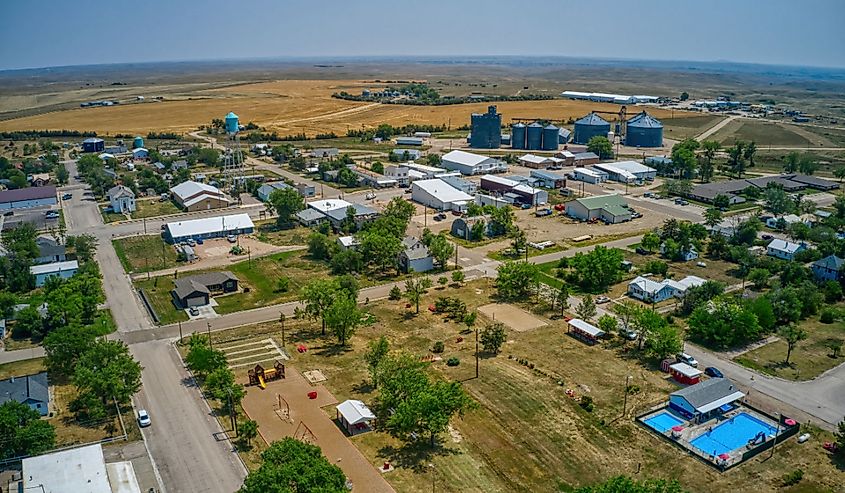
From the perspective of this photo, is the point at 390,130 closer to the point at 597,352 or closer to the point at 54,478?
the point at 597,352

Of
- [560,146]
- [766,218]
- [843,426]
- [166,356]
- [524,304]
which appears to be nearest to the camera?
[843,426]

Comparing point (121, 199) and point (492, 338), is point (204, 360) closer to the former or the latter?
point (492, 338)

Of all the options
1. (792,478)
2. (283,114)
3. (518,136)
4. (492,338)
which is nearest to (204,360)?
(492,338)

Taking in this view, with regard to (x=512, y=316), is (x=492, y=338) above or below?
above

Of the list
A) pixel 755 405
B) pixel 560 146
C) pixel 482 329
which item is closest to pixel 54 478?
pixel 482 329

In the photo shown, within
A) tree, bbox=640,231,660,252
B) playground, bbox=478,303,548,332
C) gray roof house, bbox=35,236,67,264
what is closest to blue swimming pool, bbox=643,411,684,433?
playground, bbox=478,303,548,332

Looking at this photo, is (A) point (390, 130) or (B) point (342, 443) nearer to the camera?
(B) point (342, 443)

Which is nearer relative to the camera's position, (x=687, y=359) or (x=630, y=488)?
(x=630, y=488)
